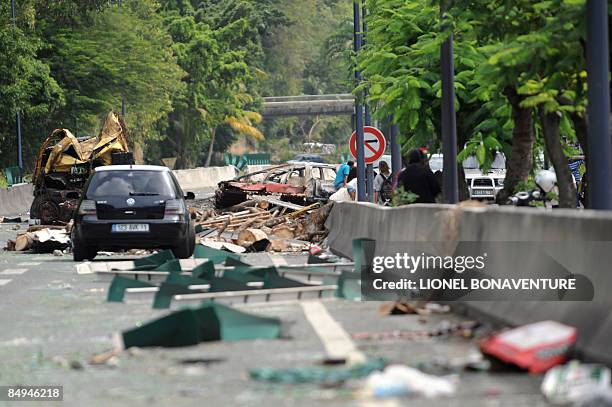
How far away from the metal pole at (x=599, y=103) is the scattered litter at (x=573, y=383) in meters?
6.64

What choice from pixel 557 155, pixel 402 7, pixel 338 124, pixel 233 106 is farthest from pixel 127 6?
pixel 338 124

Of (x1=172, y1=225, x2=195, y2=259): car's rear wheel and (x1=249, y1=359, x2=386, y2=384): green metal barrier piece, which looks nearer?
(x1=249, y1=359, x2=386, y2=384): green metal barrier piece

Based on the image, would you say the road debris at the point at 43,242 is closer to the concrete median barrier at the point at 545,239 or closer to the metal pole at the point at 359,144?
the metal pole at the point at 359,144

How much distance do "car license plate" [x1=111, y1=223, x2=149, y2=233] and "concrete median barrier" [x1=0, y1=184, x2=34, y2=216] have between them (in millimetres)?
28029

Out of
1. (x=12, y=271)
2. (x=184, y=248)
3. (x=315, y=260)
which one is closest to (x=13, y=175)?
(x=184, y=248)

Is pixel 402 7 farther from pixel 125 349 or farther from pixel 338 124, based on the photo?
pixel 338 124

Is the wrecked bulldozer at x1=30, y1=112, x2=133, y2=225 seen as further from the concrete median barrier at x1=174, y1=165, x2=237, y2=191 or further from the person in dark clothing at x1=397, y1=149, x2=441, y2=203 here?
the concrete median barrier at x1=174, y1=165, x2=237, y2=191

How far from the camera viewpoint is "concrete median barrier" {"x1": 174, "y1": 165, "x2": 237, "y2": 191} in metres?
87.1

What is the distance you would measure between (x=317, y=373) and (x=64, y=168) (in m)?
30.0

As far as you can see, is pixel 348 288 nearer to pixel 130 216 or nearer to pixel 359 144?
pixel 130 216

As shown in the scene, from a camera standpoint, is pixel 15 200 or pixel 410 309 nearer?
pixel 410 309

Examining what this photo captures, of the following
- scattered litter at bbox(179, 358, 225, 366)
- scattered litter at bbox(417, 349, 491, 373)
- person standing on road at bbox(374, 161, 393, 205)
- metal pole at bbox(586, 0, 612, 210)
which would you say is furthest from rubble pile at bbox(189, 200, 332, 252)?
scattered litter at bbox(417, 349, 491, 373)

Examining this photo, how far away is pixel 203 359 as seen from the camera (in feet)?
34.1

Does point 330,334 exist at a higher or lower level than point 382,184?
lower
